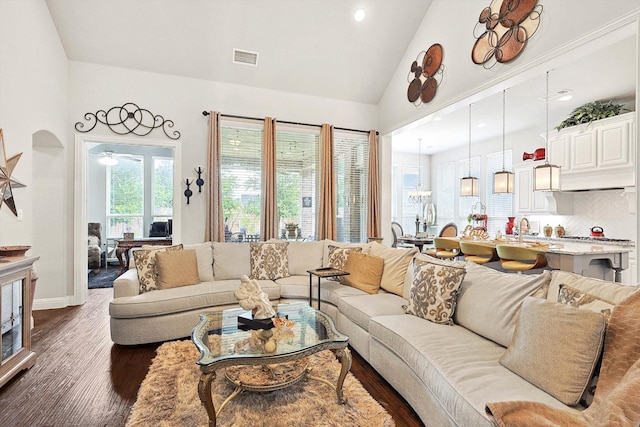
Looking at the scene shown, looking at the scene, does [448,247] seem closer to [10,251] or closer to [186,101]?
[186,101]

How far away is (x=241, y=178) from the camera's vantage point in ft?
16.3

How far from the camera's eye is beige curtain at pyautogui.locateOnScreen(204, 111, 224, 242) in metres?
4.66

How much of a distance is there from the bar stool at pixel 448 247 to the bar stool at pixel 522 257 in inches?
37.6

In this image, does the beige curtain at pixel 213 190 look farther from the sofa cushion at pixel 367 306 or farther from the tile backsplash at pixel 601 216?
the tile backsplash at pixel 601 216

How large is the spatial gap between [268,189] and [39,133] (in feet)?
9.38

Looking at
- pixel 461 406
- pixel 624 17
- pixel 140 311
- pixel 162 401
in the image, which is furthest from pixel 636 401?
pixel 140 311

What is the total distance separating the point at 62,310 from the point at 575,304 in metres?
5.24

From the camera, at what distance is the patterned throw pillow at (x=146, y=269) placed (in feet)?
10.8

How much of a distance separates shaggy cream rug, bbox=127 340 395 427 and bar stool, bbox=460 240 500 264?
280cm

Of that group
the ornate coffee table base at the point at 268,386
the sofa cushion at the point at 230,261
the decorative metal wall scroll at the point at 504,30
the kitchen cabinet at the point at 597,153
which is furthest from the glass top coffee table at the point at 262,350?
the kitchen cabinet at the point at 597,153

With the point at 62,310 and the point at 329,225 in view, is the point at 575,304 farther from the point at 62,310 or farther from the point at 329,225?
the point at 62,310

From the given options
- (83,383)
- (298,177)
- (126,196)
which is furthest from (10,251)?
(126,196)

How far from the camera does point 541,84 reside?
14.5ft

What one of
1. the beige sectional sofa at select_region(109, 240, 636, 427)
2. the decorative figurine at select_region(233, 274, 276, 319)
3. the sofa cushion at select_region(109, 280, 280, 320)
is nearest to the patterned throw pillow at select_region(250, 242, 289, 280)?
the beige sectional sofa at select_region(109, 240, 636, 427)
